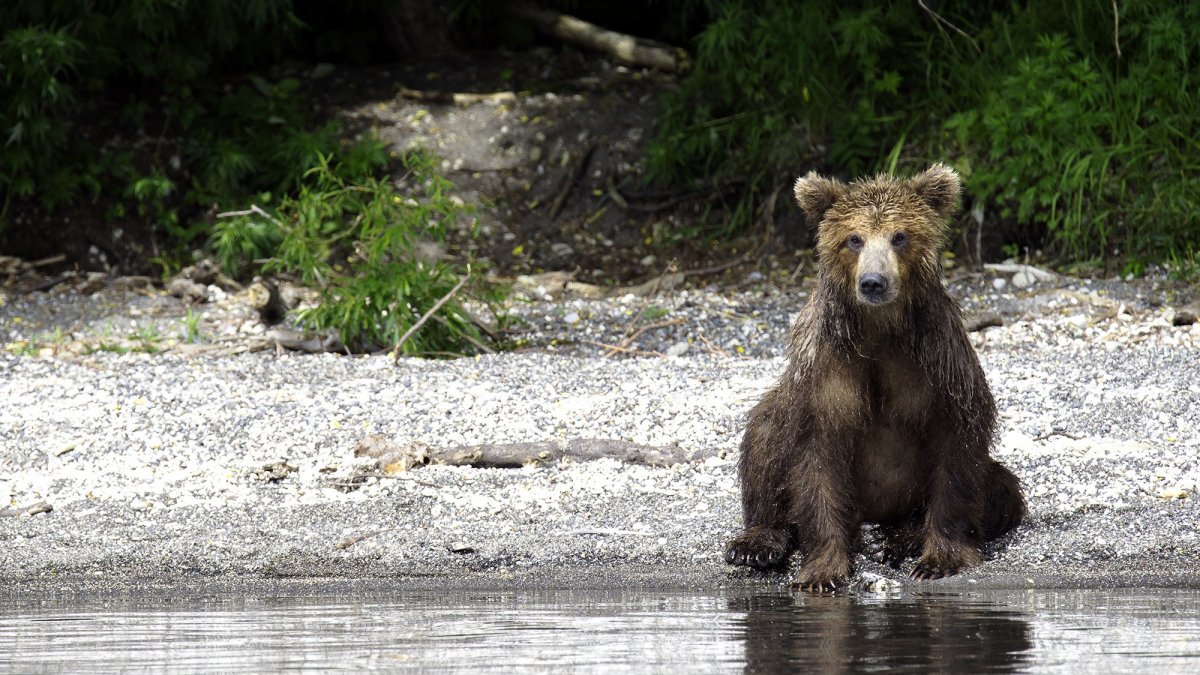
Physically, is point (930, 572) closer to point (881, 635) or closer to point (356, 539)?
point (881, 635)

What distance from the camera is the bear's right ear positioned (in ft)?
17.1

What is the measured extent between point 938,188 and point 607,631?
6.20ft

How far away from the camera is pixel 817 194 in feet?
17.2

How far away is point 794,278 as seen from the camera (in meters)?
11.2

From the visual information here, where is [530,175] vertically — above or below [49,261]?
above

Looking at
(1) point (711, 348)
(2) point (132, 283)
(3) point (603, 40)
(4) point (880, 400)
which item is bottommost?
(2) point (132, 283)

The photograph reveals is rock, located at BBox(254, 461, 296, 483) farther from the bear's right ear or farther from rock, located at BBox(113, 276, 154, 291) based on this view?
rock, located at BBox(113, 276, 154, 291)

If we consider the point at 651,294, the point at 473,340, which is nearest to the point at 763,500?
the point at 473,340

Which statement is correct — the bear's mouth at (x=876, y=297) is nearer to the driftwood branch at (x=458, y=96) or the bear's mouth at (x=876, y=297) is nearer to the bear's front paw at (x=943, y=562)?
the bear's front paw at (x=943, y=562)

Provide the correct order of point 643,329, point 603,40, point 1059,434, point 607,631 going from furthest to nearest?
point 603,40, point 643,329, point 1059,434, point 607,631

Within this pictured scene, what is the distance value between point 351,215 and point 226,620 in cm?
803

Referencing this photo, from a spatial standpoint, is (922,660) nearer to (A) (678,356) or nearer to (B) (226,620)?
(B) (226,620)

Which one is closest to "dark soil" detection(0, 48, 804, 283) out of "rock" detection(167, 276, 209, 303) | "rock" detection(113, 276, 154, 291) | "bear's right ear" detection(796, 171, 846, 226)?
"rock" detection(113, 276, 154, 291)

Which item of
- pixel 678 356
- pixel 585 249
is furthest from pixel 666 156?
pixel 678 356
